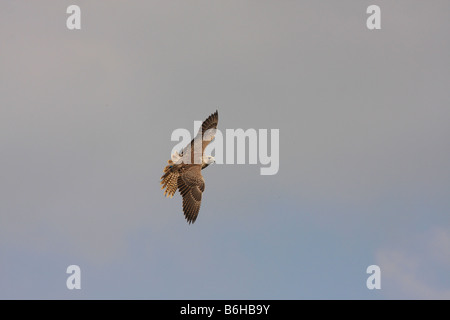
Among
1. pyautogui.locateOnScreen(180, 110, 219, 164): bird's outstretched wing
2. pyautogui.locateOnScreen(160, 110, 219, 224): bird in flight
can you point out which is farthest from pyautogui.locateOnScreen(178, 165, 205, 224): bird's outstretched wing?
pyautogui.locateOnScreen(180, 110, 219, 164): bird's outstretched wing

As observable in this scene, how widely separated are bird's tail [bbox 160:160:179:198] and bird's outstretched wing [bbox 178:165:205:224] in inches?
11.3

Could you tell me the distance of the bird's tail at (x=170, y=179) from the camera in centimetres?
3156

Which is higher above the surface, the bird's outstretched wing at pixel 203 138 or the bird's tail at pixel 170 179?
the bird's outstretched wing at pixel 203 138

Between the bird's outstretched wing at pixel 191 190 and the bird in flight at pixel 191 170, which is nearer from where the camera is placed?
the bird in flight at pixel 191 170

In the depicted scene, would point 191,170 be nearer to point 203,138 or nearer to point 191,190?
point 191,190

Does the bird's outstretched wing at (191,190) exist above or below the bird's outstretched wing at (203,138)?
below

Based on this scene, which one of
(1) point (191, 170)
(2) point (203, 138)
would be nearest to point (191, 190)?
(1) point (191, 170)

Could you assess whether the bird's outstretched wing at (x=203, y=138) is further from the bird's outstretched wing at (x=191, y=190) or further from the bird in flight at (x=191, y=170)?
the bird's outstretched wing at (x=191, y=190)

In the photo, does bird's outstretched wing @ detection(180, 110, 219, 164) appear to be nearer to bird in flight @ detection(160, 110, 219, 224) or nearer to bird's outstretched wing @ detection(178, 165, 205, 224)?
bird in flight @ detection(160, 110, 219, 224)

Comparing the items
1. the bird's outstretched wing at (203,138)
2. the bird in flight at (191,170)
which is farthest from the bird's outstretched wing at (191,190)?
the bird's outstretched wing at (203,138)

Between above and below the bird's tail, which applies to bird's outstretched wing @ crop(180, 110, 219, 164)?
above

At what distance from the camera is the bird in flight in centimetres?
3070
